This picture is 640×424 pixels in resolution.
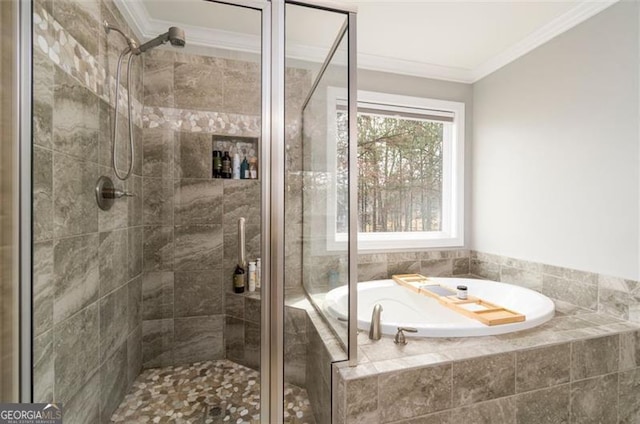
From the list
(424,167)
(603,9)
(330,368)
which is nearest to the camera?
(330,368)

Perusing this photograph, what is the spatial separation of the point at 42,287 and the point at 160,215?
1.79 ft

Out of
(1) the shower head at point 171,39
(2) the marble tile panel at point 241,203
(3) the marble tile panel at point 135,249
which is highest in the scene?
(1) the shower head at point 171,39

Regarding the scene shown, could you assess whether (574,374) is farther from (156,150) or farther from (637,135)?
(156,150)

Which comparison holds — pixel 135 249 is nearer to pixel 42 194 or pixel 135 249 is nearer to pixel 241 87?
pixel 42 194

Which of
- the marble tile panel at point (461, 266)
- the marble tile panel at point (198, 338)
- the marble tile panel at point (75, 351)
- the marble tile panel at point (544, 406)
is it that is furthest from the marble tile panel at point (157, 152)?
the marble tile panel at point (461, 266)

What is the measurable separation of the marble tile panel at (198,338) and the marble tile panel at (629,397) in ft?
6.65

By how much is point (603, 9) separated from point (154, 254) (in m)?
2.96

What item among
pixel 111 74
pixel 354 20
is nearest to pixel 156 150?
pixel 111 74

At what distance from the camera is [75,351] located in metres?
1.13

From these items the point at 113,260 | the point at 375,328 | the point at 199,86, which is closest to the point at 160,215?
the point at 113,260

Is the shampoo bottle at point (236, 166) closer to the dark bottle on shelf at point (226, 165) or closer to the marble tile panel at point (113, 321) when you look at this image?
the dark bottle on shelf at point (226, 165)

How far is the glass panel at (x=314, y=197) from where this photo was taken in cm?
119

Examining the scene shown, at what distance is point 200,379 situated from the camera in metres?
1.45

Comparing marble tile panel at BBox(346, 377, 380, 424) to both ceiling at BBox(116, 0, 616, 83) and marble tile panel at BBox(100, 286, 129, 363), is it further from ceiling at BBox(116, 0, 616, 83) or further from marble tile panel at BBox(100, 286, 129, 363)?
ceiling at BBox(116, 0, 616, 83)
